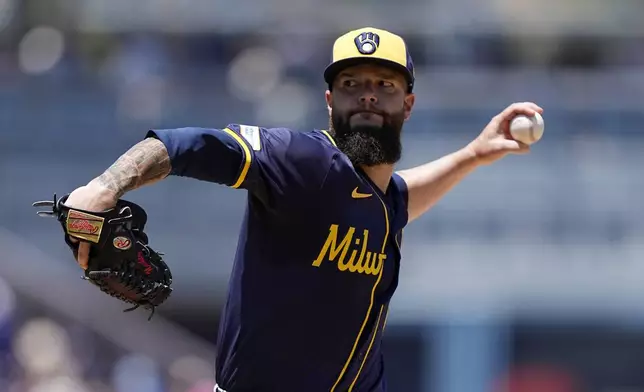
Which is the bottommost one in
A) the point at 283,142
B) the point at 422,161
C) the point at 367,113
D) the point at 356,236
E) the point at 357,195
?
the point at 356,236

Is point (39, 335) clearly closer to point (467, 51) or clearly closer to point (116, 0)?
point (116, 0)

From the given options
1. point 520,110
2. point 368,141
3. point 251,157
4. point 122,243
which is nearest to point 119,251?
point 122,243

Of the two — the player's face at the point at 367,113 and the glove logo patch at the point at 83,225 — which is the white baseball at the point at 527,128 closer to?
the player's face at the point at 367,113

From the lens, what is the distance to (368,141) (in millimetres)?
3635

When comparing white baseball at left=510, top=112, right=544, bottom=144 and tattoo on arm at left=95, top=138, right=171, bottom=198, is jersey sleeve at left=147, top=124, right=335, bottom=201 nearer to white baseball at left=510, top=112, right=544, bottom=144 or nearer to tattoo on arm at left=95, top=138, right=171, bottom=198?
tattoo on arm at left=95, top=138, right=171, bottom=198

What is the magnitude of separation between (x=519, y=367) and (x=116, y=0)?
5.37 m

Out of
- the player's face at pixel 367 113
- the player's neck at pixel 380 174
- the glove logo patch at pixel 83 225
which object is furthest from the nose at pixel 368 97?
the glove logo patch at pixel 83 225

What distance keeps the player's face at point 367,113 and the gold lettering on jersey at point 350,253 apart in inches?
9.4

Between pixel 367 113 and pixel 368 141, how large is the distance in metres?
0.10

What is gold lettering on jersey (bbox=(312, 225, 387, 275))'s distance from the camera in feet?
11.6

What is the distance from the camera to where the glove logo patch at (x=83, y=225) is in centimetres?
289

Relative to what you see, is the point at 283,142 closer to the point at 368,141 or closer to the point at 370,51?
the point at 368,141

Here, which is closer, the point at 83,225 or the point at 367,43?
the point at 83,225

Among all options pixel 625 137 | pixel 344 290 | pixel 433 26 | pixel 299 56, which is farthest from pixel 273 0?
pixel 344 290
